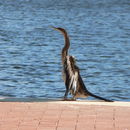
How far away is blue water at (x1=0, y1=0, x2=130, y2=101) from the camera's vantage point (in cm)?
1770

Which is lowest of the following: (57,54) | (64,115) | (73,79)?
(57,54)

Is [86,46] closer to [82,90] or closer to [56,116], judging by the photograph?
[82,90]

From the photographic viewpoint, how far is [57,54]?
24.4 metres

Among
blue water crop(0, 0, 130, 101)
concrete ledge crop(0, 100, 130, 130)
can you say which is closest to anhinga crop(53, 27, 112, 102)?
concrete ledge crop(0, 100, 130, 130)

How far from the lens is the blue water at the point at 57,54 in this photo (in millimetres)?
17703

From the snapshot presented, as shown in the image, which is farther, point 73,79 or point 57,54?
point 57,54

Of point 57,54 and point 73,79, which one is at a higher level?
point 73,79

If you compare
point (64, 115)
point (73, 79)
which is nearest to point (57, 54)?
point (73, 79)

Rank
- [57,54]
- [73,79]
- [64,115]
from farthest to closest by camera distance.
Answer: [57,54] < [73,79] < [64,115]

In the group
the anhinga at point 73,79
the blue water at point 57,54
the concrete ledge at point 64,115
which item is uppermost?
the concrete ledge at point 64,115

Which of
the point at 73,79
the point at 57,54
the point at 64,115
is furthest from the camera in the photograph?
the point at 57,54

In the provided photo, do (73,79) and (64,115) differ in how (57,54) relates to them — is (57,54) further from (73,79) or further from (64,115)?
(64,115)

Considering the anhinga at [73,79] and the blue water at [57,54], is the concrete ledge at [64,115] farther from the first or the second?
the blue water at [57,54]

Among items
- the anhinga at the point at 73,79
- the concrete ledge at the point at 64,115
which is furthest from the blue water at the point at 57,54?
the concrete ledge at the point at 64,115
